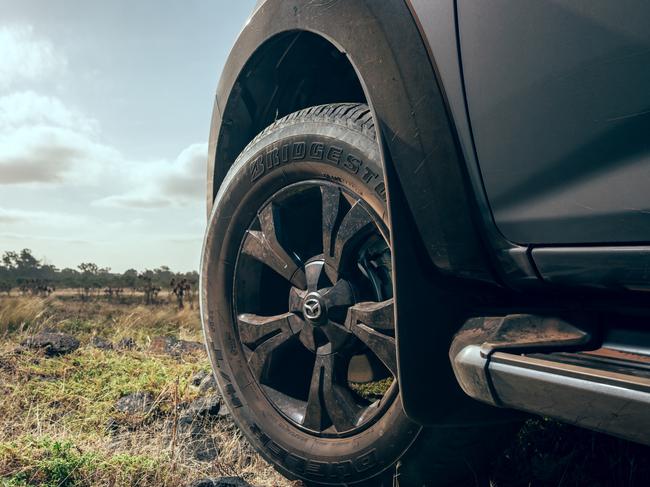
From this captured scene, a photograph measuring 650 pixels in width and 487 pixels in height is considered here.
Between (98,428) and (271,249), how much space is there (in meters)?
1.53

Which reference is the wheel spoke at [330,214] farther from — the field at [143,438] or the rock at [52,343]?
the rock at [52,343]

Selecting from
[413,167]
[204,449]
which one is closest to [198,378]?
[204,449]

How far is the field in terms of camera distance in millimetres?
2049

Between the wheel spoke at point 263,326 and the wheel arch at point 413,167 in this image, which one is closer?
the wheel arch at point 413,167

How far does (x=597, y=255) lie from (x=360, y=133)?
84cm

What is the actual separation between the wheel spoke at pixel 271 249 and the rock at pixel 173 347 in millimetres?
2842

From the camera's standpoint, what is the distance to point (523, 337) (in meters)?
1.39

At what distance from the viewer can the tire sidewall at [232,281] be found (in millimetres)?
1782

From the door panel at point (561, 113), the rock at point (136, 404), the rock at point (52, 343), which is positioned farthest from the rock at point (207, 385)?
the door panel at point (561, 113)

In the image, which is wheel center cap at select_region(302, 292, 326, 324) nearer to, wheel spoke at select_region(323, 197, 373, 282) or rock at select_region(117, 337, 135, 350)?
wheel spoke at select_region(323, 197, 373, 282)

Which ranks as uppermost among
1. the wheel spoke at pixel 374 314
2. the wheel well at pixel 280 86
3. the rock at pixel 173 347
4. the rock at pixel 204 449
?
the wheel well at pixel 280 86

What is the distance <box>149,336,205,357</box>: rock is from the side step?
3.66 meters

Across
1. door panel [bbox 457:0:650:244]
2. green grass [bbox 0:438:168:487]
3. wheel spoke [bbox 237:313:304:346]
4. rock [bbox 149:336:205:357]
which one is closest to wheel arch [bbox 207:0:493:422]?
door panel [bbox 457:0:650:244]

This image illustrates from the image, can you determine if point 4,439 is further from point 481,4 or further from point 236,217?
point 481,4
